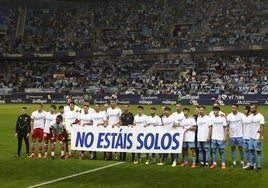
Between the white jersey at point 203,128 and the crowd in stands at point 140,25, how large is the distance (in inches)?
1581

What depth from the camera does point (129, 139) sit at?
15836 mm

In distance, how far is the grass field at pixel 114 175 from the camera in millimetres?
12641

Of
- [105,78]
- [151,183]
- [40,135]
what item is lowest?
[151,183]

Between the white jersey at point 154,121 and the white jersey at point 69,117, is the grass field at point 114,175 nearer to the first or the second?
the white jersey at point 69,117

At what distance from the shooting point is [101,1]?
7306 centimetres

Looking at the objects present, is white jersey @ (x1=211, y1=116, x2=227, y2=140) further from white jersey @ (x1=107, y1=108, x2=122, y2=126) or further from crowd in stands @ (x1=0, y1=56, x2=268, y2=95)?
crowd in stands @ (x1=0, y1=56, x2=268, y2=95)

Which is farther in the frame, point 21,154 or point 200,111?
point 21,154

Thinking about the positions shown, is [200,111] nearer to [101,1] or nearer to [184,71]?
[184,71]

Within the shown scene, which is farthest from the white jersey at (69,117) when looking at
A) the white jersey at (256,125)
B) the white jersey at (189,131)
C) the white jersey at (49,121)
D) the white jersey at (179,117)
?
the white jersey at (256,125)

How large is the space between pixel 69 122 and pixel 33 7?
191 ft

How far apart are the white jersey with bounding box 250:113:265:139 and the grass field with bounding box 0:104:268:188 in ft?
3.91

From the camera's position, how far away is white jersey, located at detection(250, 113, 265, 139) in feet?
46.3

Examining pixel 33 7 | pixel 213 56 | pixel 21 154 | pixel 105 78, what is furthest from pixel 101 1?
pixel 21 154

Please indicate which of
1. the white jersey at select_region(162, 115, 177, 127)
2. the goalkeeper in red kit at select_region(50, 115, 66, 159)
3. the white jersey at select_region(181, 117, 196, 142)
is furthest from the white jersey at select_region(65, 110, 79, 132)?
the white jersey at select_region(181, 117, 196, 142)
